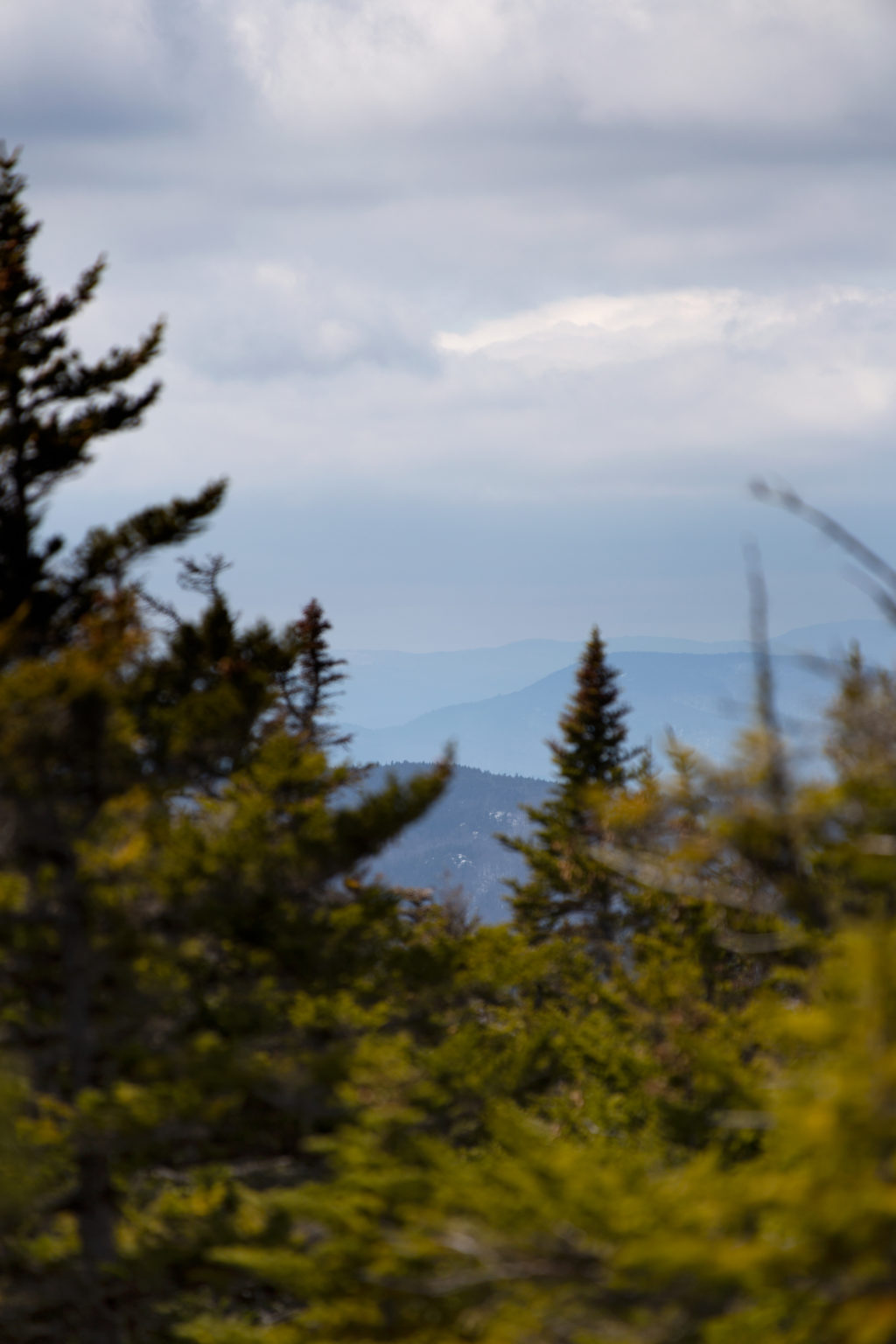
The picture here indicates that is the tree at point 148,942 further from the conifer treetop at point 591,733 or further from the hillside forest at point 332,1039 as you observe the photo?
the conifer treetop at point 591,733

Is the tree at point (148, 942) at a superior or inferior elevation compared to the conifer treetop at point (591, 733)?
inferior

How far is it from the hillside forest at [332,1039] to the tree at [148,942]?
0.05 metres

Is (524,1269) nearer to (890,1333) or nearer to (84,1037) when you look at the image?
(890,1333)

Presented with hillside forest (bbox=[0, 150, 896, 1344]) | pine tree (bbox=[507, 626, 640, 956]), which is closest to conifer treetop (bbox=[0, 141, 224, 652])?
hillside forest (bbox=[0, 150, 896, 1344])

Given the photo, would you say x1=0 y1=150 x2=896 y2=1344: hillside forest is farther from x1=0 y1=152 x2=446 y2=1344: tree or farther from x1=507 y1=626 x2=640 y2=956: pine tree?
x1=507 y1=626 x2=640 y2=956: pine tree

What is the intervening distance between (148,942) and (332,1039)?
3110 millimetres

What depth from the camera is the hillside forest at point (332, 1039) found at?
6.75 metres

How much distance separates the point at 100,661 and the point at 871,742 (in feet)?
23.6

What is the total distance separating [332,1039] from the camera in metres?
13.0

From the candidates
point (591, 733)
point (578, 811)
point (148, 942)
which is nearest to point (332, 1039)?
point (148, 942)

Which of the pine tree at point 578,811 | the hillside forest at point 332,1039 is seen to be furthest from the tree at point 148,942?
the pine tree at point 578,811

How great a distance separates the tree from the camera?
10750 mm

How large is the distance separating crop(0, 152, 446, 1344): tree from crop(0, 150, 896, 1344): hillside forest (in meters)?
0.05

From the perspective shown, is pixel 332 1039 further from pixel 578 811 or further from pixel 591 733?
pixel 591 733
